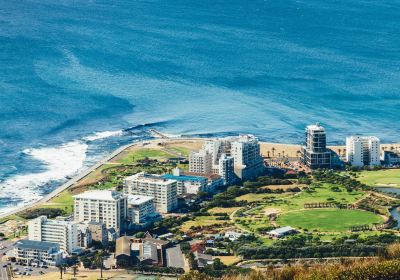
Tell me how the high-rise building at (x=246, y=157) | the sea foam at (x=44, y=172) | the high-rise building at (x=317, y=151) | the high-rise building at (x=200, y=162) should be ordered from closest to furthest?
the sea foam at (x=44, y=172) → the high-rise building at (x=200, y=162) → the high-rise building at (x=246, y=157) → the high-rise building at (x=317, y=151)

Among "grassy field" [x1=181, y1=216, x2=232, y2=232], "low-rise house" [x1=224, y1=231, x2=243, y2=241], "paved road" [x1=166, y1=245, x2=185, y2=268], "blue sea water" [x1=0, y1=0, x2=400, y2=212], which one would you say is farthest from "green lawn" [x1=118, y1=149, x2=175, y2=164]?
"paved road" [x1=166, y1=245, x2=185, y2=268]

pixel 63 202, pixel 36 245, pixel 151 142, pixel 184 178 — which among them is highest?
pixel 151 142

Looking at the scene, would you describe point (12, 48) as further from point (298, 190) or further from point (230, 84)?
point (298, 190)

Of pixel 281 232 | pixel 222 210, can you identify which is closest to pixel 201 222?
pixel 222 210

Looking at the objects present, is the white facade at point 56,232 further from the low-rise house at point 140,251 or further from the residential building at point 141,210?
the residential building at point 141,210

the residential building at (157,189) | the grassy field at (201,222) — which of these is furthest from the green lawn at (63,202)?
the grassy field at (201,222)

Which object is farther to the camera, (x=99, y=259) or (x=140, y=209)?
(x=140, y=209)

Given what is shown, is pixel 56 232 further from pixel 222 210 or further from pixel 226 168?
pixel 226 168
